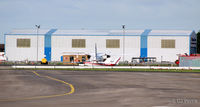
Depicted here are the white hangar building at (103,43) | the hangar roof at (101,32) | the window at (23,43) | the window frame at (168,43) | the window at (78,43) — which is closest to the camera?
the window frame at (168,43)

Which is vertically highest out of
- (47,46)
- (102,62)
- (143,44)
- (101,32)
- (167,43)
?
(101,32)

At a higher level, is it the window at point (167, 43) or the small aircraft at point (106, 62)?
the window at point (167, 43)

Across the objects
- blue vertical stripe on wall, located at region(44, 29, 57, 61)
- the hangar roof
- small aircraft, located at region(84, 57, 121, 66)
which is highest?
the hangar roof

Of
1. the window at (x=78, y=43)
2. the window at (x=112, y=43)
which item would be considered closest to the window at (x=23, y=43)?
the window at (x=78, y=43)

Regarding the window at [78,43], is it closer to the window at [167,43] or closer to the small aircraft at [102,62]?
the small aircraft at [102,62]

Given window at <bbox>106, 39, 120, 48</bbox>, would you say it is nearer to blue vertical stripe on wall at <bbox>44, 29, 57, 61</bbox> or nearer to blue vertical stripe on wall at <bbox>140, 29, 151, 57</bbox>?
blue vertical stripe on wall at <bbox>140, 29, 151, 57</bbox>

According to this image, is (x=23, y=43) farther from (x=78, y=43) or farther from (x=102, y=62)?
(x=102, y=62)

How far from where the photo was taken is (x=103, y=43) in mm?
79875

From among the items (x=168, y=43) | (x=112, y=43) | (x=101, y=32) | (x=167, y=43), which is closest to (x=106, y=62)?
(x=112, y=43)

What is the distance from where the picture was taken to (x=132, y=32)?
82.3 meters

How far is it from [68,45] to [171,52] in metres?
25.4

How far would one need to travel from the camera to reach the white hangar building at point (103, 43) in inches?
3036

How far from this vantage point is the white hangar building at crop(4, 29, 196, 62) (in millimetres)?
77125

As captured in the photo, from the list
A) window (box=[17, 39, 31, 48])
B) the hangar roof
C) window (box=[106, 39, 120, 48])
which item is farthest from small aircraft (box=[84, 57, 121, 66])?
window (box=[17, 39, 31, 48])
